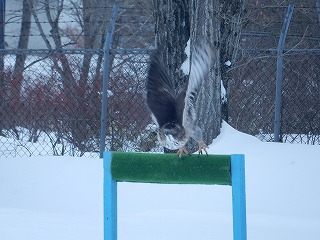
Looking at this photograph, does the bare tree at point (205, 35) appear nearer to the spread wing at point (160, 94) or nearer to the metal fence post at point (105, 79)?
the metal fence post at point (105, 79)

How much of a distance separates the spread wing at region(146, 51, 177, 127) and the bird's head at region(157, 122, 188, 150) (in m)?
0.09

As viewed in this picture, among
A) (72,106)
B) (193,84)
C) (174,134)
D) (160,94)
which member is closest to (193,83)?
(193,84)

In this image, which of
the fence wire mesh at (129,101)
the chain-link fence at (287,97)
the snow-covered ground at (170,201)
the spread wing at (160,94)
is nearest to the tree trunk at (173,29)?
the fence wire mesh at (129,101)

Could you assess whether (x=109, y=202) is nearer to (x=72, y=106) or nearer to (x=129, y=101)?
(x=129, y=101)

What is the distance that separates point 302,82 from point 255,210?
2.38 m

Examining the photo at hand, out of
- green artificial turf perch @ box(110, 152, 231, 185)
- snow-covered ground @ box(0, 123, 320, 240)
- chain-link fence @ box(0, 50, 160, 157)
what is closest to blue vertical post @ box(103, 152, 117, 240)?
green artificial turf perch @ box(110, 152, 231, 185)

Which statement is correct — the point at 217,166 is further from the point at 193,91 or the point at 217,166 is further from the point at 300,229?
the point at 300,229

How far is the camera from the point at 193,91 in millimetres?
4598

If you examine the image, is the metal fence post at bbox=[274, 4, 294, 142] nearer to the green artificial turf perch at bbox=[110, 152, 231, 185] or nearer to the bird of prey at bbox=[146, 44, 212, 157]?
the bird of prey at bbox=[146, 44, 212, 157]

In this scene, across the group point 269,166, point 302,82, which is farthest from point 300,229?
point 302,82

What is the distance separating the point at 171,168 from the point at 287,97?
3.79 meters

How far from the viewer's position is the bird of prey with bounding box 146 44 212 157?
4699 mm

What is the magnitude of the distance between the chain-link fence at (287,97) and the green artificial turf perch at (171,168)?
3.53 metres

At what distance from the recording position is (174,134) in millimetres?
4738
